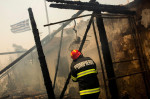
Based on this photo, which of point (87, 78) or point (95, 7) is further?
point (95, 7)

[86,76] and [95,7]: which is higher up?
[95,7]

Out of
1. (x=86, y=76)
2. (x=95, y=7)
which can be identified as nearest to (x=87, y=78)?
(x=86, y=76)

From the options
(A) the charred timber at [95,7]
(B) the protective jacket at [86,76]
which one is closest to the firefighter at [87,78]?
(B) the protective jacket at [86,76]

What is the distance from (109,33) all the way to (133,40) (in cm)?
184

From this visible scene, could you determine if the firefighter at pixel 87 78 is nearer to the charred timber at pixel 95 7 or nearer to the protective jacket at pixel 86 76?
the protective jacket at pixel 86 76

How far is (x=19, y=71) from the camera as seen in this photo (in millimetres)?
21359

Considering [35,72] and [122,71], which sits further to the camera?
[35,72]

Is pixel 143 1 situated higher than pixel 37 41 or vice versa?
pixel 143 1

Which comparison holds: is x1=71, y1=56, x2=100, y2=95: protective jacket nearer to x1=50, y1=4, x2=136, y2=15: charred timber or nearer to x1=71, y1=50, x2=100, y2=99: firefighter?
x1=71, y1=50, x2=100, y2=99: firefighter

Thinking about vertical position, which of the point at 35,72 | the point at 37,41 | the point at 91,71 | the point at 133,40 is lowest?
the point at 35,72

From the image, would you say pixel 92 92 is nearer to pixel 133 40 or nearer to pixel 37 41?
pixel 37 41

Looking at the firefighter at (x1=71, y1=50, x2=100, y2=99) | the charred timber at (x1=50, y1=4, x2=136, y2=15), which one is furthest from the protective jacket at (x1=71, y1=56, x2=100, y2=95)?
the charred timber at (x1=50, y1=4, x2=136, y2=15)

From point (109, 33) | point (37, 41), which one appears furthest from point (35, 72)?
point (37, 41)

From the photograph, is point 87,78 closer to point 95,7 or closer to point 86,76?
Answer: point 86,76
